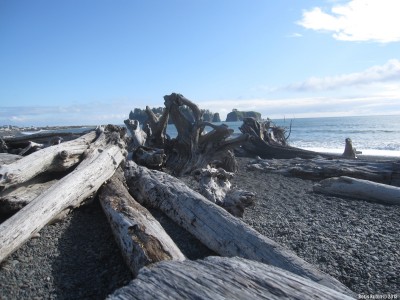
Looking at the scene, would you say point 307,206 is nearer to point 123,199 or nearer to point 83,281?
point 123,199

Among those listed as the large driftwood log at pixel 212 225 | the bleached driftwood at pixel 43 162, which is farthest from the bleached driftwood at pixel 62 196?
the large driftwood log at pixel 212 225

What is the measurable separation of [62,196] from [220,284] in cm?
308

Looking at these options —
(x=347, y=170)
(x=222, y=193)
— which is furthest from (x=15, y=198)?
(x=347, y=170)

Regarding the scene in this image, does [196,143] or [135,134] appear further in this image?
[135,134]

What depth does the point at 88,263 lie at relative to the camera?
3.68 metres

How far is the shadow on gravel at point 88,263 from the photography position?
10.5 feet

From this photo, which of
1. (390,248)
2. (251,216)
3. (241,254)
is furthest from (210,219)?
(390,248)

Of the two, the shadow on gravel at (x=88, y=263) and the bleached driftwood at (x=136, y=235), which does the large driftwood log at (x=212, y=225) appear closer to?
the bleached driftwood at (x=136, y=235)

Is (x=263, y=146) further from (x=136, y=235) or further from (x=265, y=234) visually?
(x=136, y=235)

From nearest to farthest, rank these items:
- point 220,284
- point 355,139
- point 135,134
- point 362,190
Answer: point 220,284 < point 362,190 < point 135,134 < point 355,139

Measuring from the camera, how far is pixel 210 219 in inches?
166

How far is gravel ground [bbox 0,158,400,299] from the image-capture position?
3273 millimetres

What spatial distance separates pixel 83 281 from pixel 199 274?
1.94 m

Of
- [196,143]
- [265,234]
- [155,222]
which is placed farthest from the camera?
[196,143]
